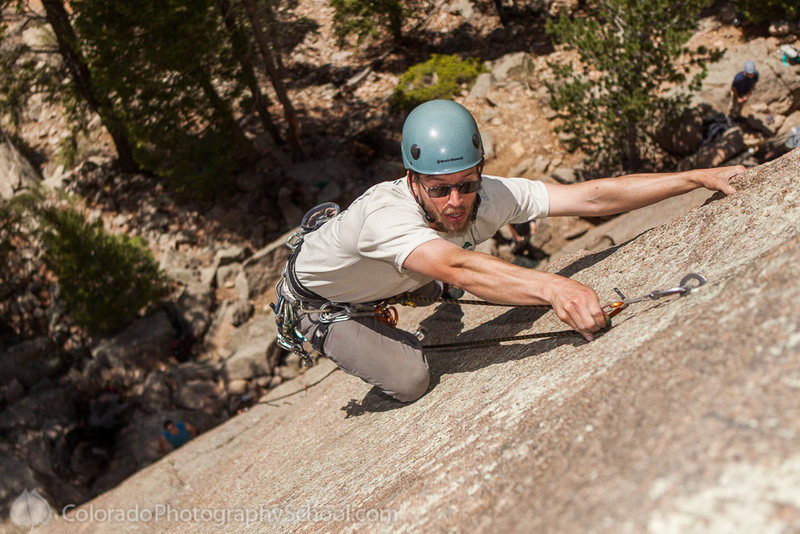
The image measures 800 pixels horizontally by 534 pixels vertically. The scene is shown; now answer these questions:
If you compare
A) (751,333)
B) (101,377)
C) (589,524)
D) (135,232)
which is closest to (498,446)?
(589,524)

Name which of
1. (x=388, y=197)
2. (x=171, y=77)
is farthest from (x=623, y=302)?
(x=171, y=77)

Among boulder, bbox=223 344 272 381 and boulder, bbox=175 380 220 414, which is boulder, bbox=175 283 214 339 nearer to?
boulder, bbox=175 380 220 414

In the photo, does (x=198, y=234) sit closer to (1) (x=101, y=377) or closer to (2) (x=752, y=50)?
(1) (x=101, y=377)

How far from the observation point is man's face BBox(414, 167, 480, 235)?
362cm

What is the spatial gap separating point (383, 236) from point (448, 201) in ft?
1.70

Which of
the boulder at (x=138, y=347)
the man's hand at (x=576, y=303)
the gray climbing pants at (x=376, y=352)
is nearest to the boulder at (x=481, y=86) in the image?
the boulder at (x=138, y=347)

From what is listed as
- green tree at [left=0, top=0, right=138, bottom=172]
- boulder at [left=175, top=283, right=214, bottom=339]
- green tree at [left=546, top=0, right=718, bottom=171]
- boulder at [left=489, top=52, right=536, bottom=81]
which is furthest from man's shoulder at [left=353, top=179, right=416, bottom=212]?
boulder at [left=489, top=52, right=536, bottom=81]

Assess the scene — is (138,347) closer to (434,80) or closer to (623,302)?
(434,80)

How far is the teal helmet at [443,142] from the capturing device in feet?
11.8

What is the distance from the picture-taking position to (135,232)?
659 inches

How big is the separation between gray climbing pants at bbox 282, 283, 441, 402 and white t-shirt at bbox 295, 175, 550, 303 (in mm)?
257

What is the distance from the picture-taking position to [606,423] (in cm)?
224

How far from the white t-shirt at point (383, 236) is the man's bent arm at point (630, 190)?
147 millimetres

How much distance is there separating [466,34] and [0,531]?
705 inches
